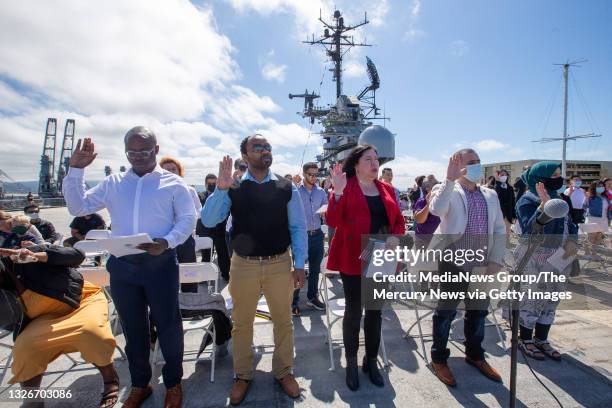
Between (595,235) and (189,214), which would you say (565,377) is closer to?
(189,214)

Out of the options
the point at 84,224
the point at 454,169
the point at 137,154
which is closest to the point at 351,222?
the point at 454,169

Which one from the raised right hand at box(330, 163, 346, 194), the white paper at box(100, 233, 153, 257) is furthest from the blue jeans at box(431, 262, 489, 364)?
the white paper at box(100, 233, 153, 257)

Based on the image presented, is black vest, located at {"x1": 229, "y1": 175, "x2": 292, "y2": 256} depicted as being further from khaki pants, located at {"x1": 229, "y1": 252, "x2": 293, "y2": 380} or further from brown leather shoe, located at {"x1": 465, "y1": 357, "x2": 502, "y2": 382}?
brown leather shoe, located at {"x1": 465, "y1": 357, "x2": 502, "y2": 382}

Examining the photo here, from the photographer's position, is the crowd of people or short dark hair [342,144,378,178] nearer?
the crowd of people

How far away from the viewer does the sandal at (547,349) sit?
3013 millimetres

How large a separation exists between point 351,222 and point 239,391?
173 cm

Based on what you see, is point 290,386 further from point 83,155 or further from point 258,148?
point 83,155

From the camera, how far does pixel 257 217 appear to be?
8.17 feet

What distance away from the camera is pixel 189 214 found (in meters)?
2.39

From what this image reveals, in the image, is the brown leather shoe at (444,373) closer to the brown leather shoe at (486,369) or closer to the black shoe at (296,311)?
the brown leather shoe at (486,369)

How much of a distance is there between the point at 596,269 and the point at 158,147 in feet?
27.9

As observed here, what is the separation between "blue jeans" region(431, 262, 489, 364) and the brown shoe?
2.32 metres

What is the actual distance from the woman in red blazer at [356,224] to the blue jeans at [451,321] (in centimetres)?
58

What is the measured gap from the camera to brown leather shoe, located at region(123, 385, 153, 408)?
7.83 ft
